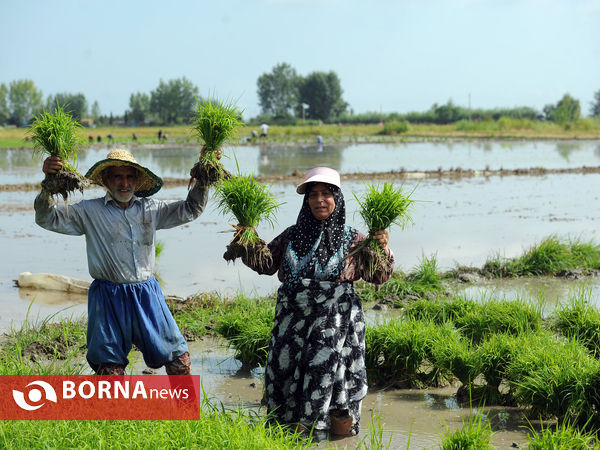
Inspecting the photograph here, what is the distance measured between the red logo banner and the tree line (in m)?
70.3

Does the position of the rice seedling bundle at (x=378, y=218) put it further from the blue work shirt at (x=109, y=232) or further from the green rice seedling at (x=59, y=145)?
the green rice seedling at (x=59, y=145)

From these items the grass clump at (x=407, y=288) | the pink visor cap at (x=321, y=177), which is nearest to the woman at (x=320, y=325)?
the pink visor cap at (x=321, y=177)

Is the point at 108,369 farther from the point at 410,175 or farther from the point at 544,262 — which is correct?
the point at 410,175

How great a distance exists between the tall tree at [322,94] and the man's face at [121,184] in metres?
87.8

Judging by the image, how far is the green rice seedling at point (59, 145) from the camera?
395cm

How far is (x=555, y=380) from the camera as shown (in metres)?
4.17

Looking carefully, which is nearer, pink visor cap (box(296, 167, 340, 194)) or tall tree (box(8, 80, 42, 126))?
pink visor cap (box(296, 167, 340, 194))

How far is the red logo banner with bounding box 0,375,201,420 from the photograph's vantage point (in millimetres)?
3582

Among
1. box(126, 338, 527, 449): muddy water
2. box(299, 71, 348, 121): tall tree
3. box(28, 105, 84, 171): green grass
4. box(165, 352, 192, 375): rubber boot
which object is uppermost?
box(299, 71, 348, 121): tall tree

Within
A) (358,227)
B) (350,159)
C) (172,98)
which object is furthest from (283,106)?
(358,227)

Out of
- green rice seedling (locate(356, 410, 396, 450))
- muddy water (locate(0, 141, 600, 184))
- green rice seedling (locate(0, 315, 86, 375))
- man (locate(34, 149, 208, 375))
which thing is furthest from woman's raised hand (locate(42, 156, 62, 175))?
muddy water (locate(0, 141, 600, 184))

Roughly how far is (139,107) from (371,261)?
88843mm

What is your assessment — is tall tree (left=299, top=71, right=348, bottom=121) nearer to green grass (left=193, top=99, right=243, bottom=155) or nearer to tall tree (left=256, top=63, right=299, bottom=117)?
tall tree (left=256, top=63, right=299, bottom=117)

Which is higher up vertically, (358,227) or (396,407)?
(358,227)
